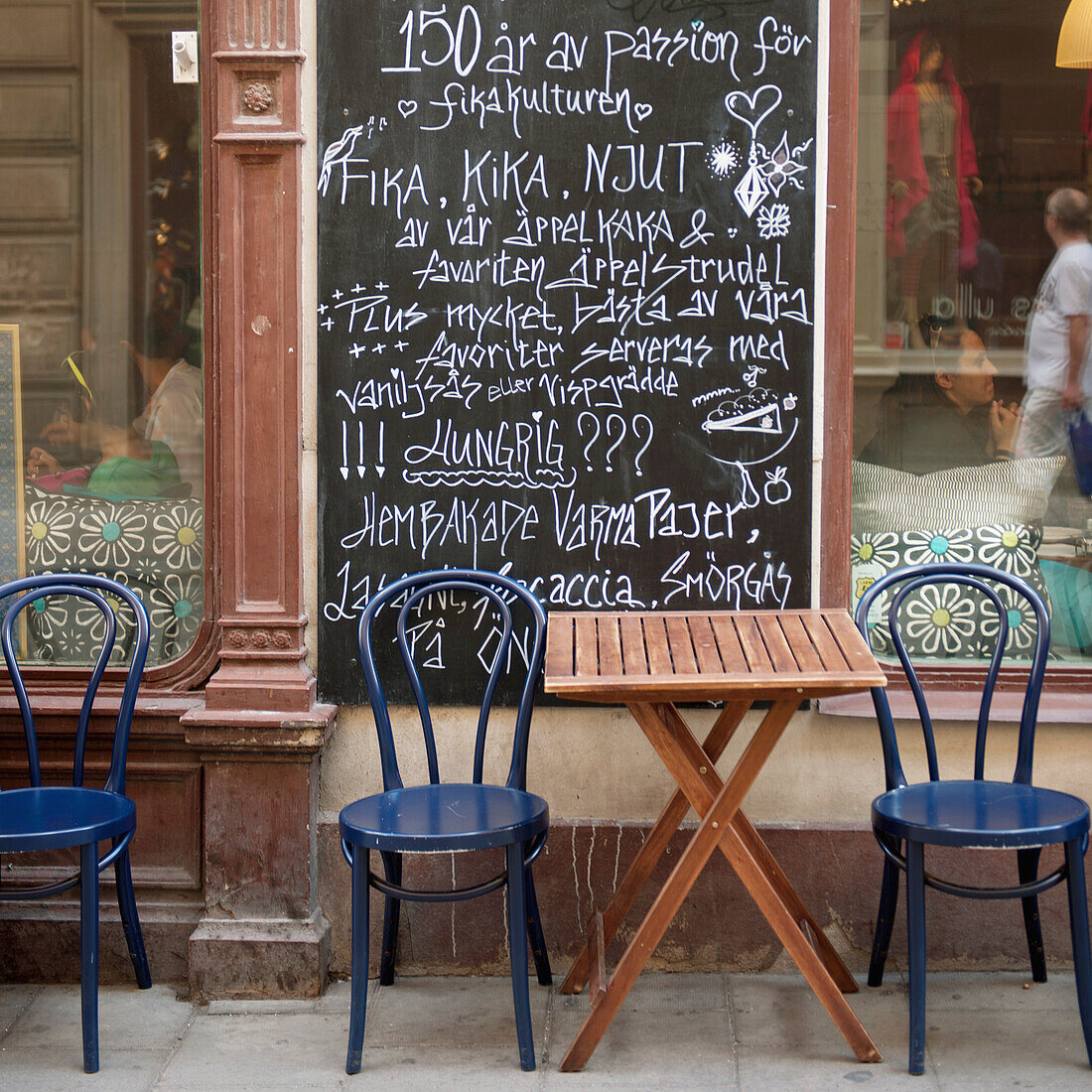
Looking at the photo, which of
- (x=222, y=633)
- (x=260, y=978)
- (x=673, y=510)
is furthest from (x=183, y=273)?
(x=260, y=978)

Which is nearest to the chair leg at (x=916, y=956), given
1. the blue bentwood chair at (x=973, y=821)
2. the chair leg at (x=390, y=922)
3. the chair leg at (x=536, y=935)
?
the blue bentwood chair at (x=973, y=821)

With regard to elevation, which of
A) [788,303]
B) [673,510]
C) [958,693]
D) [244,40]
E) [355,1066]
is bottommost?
[355,1066]

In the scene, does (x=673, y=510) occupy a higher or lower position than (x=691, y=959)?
higher

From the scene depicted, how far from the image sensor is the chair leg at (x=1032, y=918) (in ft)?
11.9

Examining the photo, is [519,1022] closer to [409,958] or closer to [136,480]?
[409,958]

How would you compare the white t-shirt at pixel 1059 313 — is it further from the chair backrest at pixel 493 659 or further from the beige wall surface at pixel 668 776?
the chair backrest at pixel 493 659

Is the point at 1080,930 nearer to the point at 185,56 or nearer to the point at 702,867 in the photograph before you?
the point at 702,867

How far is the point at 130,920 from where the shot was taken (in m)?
3.79

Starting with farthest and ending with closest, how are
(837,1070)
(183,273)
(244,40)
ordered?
(183,273) < (244,40) < (837,1070)

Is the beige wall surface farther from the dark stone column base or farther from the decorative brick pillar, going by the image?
the dark stone column base

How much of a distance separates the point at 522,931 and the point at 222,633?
4.47ft

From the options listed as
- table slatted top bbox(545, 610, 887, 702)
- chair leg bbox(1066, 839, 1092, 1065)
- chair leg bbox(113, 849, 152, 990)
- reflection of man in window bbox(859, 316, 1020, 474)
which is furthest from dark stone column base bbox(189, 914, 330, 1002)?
reflection of man in window bbox(859, 316, 1020, 474)

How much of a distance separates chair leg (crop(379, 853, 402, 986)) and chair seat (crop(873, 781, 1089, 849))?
137 cm

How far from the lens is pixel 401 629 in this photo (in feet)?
12.8
